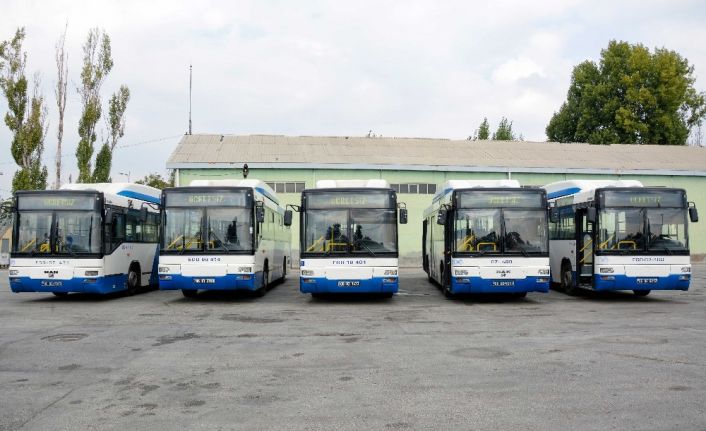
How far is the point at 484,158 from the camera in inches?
1540

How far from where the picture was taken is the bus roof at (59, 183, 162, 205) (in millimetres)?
17844

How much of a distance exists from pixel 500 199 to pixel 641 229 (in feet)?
11.8

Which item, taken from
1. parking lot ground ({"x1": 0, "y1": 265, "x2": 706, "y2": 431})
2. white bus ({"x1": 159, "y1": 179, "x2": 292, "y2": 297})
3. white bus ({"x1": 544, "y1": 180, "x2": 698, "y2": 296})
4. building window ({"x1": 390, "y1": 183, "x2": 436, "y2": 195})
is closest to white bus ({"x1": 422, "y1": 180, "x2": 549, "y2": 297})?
parking lot ground ({"x1": 0, "y1": 265, "x2": 706, "y2": 431})

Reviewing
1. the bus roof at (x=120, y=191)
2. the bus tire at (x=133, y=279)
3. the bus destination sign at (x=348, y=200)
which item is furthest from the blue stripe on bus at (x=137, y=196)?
the bus destination sign at (x=348, y=200)

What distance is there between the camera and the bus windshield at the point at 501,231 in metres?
15.7

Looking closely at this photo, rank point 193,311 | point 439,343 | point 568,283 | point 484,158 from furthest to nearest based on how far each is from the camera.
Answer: point 484,158
point 568,283
point 193,311
point 439,343

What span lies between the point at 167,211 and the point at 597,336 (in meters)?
10.7

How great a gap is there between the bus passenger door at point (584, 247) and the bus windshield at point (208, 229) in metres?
8.74

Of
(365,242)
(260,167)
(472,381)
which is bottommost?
(472,381)

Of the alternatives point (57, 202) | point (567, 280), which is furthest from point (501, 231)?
point (57, 202)

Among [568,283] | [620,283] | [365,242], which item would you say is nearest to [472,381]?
[365,242]

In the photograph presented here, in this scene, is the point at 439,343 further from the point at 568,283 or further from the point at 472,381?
the point at 568,283

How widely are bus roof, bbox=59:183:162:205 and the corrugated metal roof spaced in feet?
44.3

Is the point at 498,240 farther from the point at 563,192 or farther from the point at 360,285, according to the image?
the point at 563,192
